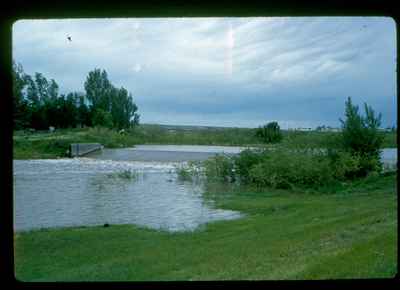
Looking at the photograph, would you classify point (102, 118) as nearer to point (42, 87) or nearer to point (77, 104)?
point (77, 104)

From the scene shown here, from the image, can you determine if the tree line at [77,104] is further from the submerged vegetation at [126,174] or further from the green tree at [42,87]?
the submerged vegetation at [126,174]

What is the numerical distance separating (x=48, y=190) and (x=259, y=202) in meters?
3.00

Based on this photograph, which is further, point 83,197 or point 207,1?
point 83,197

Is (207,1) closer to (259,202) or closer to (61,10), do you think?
(61,10)

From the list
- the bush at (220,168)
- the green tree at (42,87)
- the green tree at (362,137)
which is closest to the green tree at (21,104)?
the green tree at (42,87)

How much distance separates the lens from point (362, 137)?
956 cm

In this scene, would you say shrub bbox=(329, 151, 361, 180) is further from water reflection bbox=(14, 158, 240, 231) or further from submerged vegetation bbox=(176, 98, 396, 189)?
water reflection bbox=(14, 158, 240, 231)

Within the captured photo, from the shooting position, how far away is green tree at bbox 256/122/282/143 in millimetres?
6692

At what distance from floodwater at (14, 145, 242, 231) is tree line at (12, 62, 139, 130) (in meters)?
0.84

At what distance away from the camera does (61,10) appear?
216 cm

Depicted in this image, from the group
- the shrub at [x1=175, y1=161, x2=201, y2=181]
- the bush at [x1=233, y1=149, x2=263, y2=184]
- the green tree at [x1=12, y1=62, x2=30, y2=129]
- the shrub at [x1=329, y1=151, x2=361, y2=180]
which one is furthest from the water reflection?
the shrub at [x1=329, y1=151, x2=361, y2=180]

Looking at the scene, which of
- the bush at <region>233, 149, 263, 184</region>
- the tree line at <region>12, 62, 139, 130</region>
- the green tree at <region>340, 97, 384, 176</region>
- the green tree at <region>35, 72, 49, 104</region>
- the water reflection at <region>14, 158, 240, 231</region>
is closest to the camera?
the tree line at <region>12, 62, 139, 130</region>

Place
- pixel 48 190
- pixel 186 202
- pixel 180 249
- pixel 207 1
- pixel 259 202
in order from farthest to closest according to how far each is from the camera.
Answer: pixel 259 202 → pixel 186 202 → pixel 48 190 → pixel 180 249 → pixel 207 1

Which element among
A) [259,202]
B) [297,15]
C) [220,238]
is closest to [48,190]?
[220,238]
